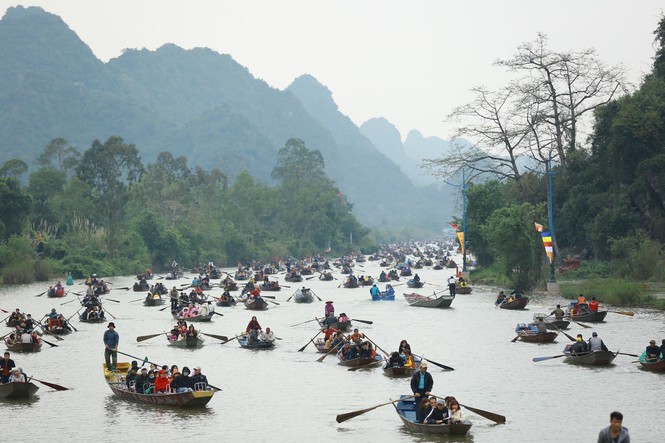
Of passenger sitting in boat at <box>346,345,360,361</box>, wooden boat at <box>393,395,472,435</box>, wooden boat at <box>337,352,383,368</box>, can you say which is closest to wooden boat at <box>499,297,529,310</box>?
wooden boat at <box>337,352,383,368</box>

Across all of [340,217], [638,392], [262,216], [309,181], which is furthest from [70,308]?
[309,181]

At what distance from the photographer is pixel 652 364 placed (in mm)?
29656

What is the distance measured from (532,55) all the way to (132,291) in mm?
36019

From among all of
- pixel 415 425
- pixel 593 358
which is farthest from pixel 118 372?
pixel 593 358

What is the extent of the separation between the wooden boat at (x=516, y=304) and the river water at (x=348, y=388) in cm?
205

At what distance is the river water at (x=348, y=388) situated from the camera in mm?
23734

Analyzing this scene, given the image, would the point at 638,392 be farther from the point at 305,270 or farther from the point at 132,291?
the point at 305,270

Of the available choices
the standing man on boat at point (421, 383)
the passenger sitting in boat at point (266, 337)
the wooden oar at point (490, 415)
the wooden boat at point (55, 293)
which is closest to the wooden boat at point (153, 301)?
the wooden boat at point (55, 293)

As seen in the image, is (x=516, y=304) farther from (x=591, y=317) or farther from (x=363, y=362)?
(x=363, y=362)

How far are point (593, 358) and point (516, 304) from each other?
59.9 ft

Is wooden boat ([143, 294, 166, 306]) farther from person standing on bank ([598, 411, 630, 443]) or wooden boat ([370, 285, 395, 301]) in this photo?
person standing on bank ([598, 411, 630, 443])

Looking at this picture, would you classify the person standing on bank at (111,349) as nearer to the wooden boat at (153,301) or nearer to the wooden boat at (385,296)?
the wooden boat at (153,301)

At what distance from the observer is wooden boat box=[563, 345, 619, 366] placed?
102 ft

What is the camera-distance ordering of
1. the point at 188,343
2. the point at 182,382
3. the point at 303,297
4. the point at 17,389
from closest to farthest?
the point at 182,382 → the point at 17,389 → the point at 188,343 → the point at 303,297
